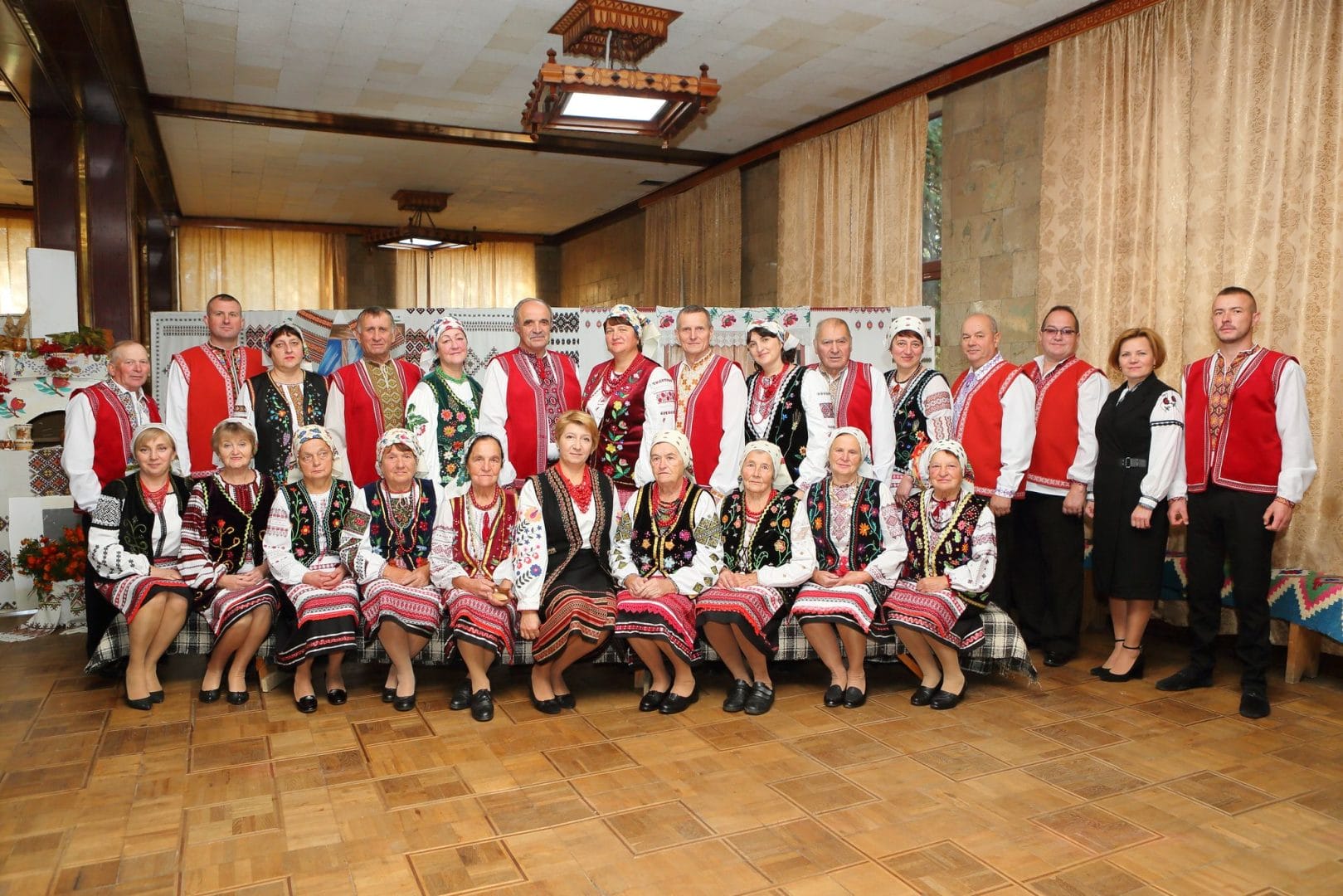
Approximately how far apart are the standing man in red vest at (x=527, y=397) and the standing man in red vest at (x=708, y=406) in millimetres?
500

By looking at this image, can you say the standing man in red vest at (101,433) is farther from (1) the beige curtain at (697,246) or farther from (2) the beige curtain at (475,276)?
(2) the beige curtain at (475,276)

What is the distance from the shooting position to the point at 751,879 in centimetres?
229

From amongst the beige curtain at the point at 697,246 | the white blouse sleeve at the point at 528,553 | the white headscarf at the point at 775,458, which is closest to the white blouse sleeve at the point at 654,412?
the white headscarf at the point at 775,458

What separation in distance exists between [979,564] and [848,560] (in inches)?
18.8

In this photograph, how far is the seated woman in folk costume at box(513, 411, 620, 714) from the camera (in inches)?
138

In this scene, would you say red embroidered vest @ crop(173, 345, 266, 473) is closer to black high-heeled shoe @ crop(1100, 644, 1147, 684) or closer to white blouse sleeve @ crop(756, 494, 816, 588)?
white blouse sleeve @ crop(756, 494, 816, 588)

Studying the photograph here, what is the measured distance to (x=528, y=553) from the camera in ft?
11.6

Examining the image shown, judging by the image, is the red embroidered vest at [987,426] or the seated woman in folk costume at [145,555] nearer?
→ the seated woman in folk costume at [145,555]

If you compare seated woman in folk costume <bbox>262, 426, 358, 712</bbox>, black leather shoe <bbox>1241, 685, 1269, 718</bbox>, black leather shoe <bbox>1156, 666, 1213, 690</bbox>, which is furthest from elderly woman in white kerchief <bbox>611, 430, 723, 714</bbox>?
black leather shoe <bbox>1241, 685, 1269, 718</bbox>

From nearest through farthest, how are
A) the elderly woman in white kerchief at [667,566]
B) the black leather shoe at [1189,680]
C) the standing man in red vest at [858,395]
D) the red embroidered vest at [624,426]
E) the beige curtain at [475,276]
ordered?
the elderly woman in white kerchief at [667,566] < the black leather shoe at [1189,680] < the red embroidered vest at [624,426] < the standing man in red vest at [858,395] < the beige curtain at [475,276]

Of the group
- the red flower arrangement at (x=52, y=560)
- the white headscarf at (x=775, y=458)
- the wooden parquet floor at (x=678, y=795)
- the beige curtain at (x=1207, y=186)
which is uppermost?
the beige curtain at (x=1207, y=186)

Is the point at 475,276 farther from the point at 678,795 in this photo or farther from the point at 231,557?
the point at 678,795

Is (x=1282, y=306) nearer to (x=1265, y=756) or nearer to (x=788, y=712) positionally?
(x=1265, y=756)

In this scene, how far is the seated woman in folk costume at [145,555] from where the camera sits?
11.7 ft
